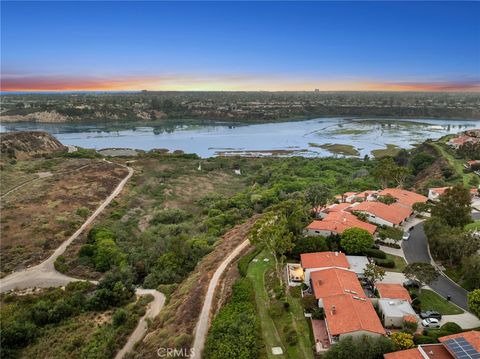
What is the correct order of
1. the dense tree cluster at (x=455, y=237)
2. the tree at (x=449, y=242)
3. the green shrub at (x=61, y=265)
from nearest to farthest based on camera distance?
the dense tree cluster at (x=455, y=237) → the tree at (x=449, y=242) → the green shrub at (x=61, y=265)

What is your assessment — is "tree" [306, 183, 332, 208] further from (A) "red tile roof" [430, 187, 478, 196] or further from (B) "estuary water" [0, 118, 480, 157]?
(B) "estuary water" [0, 118, 480, 157]

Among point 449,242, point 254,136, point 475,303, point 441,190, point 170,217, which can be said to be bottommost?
point 170,217

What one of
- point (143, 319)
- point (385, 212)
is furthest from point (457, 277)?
point (143, 319)

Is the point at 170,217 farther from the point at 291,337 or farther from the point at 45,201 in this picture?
the point at 291,337

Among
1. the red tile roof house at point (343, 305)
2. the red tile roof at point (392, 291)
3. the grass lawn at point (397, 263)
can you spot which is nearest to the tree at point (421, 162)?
the grass lawn at point (397, 263)

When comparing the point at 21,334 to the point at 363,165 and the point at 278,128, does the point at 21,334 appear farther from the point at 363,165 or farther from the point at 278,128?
the point at 278,128

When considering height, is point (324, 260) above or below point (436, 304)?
above

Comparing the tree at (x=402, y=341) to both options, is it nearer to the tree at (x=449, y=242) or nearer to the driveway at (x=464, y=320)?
the driveway at (x=464, y=320)
